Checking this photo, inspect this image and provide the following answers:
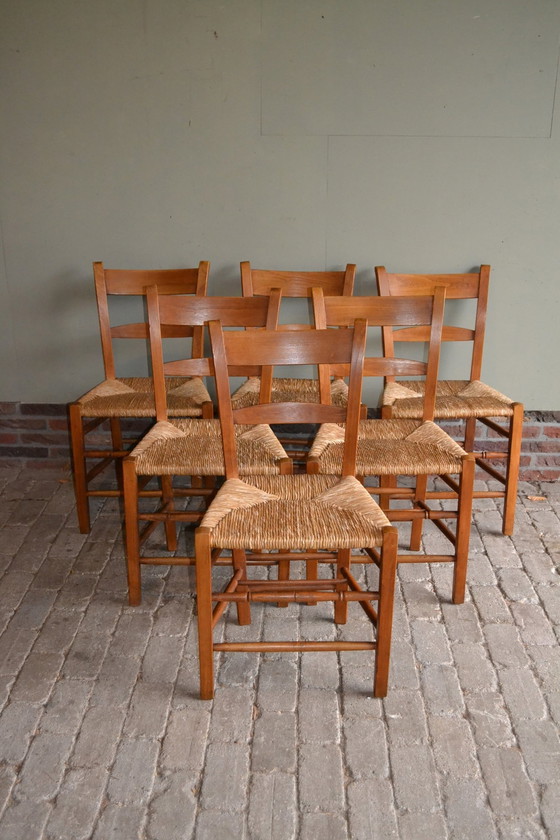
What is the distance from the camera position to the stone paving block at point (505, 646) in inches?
86.3

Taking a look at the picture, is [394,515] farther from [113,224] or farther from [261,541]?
[113,224]

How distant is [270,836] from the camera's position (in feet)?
5.34

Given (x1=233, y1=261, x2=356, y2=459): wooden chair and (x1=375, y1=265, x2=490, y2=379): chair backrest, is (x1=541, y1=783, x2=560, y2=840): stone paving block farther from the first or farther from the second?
(x1=375, y1=265, x2=490, y2=379): chair backrest

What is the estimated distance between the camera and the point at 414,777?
1.78 meters

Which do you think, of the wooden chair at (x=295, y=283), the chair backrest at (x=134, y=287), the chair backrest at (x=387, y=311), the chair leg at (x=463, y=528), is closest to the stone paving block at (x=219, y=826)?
the chair leg at (x=463, y=528)

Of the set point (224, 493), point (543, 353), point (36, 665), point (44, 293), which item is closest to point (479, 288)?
point (543, 353)

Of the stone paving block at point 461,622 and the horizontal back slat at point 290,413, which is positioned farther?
the stone paving block at point 461,622

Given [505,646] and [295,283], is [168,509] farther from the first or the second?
[505,646]

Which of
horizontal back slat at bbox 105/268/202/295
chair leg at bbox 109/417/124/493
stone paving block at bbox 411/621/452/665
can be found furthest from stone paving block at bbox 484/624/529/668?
horizontal back slat at bbox 105/268/202/295

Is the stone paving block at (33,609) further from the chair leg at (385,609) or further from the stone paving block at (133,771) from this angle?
the chair leg at (385,609)

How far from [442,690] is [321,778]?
0.48m

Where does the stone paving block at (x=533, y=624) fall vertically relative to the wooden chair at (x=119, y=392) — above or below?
below

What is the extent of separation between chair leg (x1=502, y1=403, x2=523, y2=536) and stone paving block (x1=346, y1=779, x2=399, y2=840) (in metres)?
1.42

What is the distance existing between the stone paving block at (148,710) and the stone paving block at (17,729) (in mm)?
250
